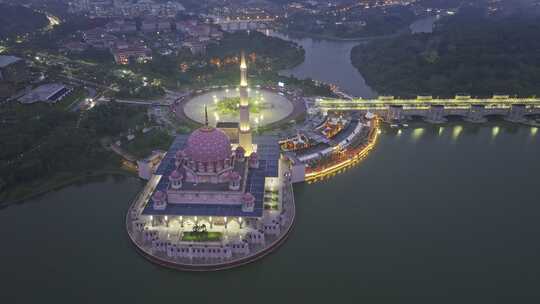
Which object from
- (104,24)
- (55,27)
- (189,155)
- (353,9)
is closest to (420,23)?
(353,9)

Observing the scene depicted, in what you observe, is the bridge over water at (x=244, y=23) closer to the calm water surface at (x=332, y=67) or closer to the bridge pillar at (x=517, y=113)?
the calm water surface at (x=332, y=67)

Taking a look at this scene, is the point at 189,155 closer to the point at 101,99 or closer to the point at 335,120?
the point at 335,120

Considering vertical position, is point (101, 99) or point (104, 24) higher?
point (104, 24)

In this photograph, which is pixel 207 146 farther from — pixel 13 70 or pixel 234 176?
pixel 13 70

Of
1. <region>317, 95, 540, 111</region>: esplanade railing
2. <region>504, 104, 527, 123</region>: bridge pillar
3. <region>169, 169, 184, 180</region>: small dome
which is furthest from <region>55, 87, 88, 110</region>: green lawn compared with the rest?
<region>504, 104, 527, 123</region>: bridge pillar

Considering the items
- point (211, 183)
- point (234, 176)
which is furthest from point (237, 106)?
point (234, 176)

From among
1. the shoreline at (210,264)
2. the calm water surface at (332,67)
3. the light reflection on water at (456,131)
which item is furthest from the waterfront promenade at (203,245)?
the calm water surface at (332,67)
